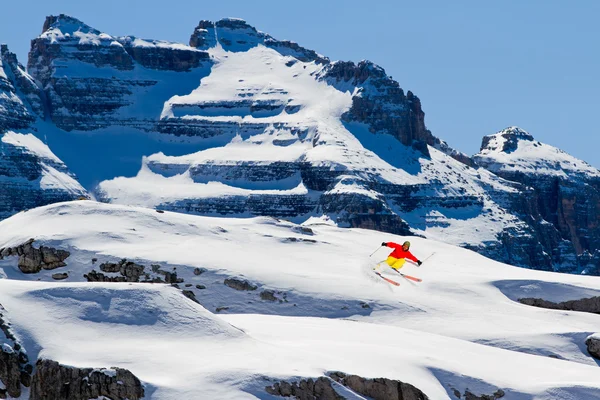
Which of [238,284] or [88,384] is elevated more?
[238,284]

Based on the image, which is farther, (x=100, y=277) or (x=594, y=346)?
(x=100, y=277)

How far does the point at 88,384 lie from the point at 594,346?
33204 mm

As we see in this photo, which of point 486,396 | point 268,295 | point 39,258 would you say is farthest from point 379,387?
point 39,258

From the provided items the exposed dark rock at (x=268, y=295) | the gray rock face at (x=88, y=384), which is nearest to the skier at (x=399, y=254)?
the exposed dark rock at (x=268, y=295)

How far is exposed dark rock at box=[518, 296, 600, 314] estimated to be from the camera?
8075 centimetres

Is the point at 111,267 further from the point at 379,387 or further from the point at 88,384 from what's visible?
the point at 88,384

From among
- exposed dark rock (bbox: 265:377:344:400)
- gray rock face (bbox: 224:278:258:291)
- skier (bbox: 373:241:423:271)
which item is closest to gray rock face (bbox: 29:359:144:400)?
exposed dark rock (bbox: 265:377:344:400)

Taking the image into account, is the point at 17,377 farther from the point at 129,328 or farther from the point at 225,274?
the point at 225,274

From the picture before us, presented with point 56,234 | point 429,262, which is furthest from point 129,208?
point 429,262

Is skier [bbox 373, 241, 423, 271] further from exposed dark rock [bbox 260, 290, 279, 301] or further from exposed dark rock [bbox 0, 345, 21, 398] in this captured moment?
exposed dark rock [bbox 0, 345, 21, 398]

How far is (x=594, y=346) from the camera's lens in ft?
217

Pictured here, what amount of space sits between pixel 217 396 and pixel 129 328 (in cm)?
644

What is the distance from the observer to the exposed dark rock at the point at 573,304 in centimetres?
8075

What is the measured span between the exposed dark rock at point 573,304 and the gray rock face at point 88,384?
4419 centimetres
